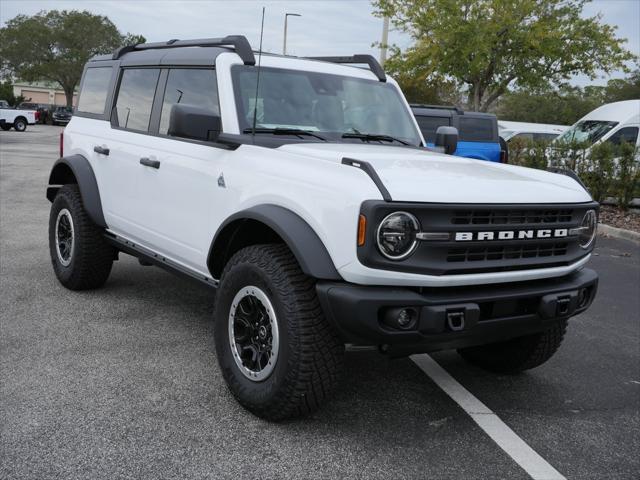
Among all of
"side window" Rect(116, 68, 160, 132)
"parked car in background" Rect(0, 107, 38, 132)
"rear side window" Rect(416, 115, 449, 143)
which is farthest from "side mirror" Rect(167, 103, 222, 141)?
"parked car in background" Rect(0, 107, 38, 132)

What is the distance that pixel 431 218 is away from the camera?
10.4ft

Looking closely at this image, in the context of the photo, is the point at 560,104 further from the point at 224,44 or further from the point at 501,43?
the point at 224,44

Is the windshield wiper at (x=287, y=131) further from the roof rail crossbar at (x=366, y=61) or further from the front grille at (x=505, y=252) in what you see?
the front grille at (x=505, y=252)

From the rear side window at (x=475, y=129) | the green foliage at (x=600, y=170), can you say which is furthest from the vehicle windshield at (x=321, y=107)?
→ the rear side window at (x=475, y=129)

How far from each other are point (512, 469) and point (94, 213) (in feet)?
12.0

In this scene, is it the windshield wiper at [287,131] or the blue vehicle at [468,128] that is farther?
the blue vehicle at [468,128]

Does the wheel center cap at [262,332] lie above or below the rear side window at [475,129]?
below

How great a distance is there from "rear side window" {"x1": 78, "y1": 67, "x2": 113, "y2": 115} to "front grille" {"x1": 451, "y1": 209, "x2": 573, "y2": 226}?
363cm

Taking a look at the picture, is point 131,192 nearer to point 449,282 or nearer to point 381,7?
point 449,282

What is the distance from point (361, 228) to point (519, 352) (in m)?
1.80

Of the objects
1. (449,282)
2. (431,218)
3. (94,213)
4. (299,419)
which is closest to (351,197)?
(431,218)

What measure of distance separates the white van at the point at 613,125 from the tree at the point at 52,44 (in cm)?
5395

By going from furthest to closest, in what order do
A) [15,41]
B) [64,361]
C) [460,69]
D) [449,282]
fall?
[15,41], [460,69], [64,361], [449,282]

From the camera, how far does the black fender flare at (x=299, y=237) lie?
3184 mm
